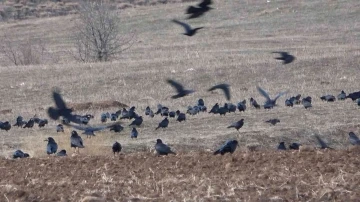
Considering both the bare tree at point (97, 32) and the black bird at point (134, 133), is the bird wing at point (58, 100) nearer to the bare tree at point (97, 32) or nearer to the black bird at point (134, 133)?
the black bird at point (134, 133)

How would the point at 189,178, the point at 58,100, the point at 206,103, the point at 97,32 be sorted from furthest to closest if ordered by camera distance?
the point at 97,32
the point at 58,100
the point at 206,103
the point at 189,178

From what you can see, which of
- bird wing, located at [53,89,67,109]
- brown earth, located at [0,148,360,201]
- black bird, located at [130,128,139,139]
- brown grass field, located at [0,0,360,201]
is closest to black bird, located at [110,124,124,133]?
brown grass field, located at [0,0,360,201]

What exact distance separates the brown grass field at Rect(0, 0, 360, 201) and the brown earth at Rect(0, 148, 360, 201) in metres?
0.01

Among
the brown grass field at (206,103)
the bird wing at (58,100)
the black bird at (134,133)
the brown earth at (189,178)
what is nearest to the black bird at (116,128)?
the brown grass field at (206,103)

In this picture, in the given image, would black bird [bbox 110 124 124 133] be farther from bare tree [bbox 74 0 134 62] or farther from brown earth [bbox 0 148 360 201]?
bare tree [bbox 74 0 134 62]

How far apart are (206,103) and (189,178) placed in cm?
1480

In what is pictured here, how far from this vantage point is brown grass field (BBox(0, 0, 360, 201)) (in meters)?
9.59

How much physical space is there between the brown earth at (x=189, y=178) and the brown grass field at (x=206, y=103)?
0.04 feet

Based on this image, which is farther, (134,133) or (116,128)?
(116,128)

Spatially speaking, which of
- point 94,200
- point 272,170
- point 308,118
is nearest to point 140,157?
point 272,170

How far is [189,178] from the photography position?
10.1 meters

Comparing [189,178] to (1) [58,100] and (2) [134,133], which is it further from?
(1) [58,100]

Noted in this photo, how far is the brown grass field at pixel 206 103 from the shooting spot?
9.59m

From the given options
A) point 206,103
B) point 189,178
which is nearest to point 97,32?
point 206,103
